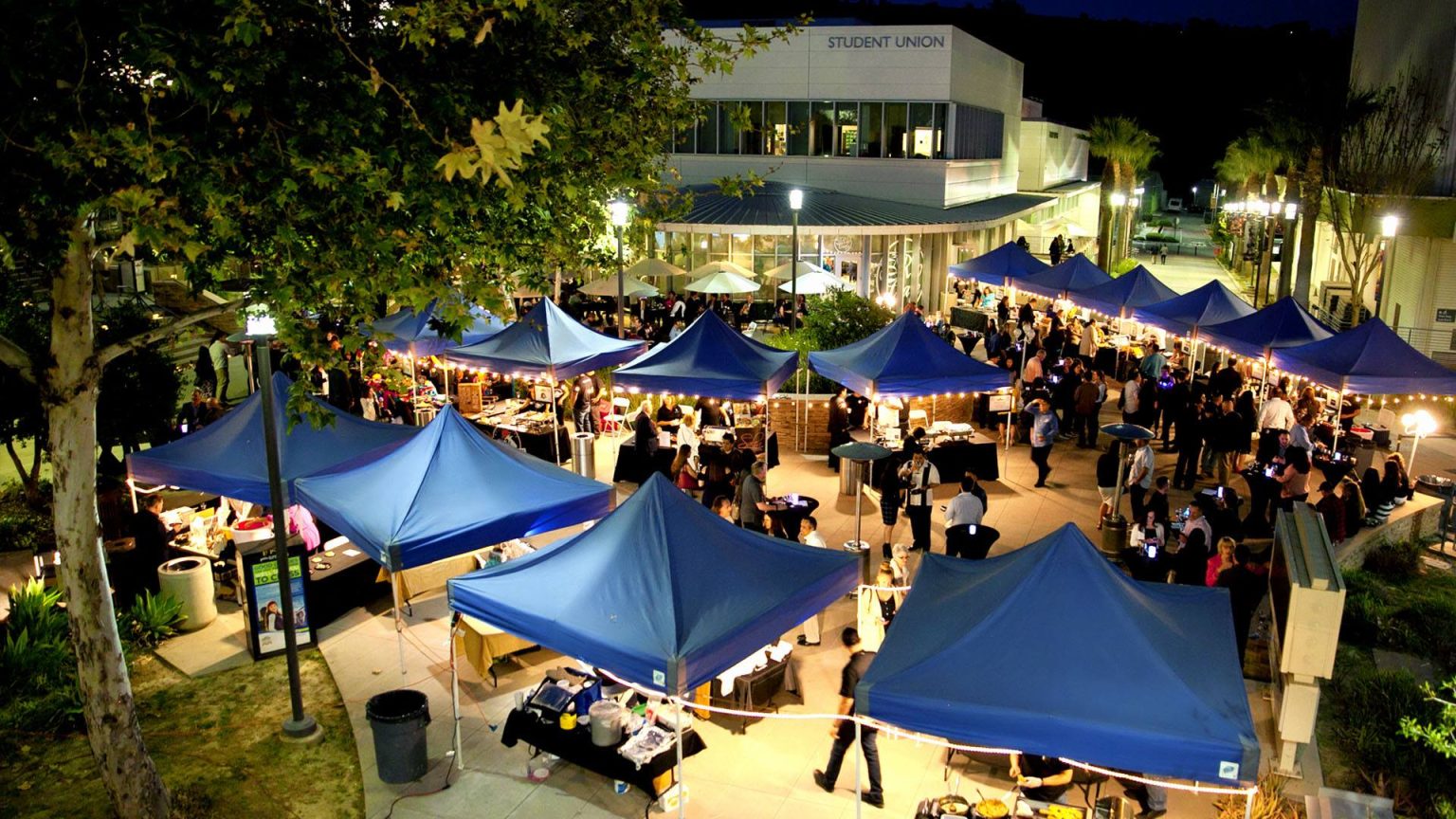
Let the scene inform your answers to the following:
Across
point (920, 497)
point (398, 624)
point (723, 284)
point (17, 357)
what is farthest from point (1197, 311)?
point (17, 357)

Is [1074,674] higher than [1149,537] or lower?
higher

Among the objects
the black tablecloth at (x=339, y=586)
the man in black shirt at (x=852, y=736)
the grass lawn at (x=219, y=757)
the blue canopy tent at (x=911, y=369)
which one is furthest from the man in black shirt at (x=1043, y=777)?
the blue canopy tent at (x=911, y=369)

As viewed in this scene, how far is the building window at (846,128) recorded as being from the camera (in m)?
33.9

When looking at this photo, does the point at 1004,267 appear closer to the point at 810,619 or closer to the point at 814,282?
the point at 814,282

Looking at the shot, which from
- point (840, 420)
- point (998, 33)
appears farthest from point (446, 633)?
point (998, 33)

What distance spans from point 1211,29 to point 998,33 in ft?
85.4

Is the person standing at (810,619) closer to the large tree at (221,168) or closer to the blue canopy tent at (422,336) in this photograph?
the large tree at (221,168)

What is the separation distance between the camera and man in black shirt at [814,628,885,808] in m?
8.04

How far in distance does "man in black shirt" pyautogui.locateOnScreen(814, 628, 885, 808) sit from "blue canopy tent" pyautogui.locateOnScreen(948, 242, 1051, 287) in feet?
67.4

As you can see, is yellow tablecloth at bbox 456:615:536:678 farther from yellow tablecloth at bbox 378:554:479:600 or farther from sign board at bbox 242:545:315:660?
sign board at bbox 242:545:315:660

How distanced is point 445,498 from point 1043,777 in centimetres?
596

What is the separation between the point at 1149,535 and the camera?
11617mm

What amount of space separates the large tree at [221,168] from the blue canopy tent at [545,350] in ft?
25.4

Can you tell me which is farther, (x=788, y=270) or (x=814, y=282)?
(x=788, y=270)
